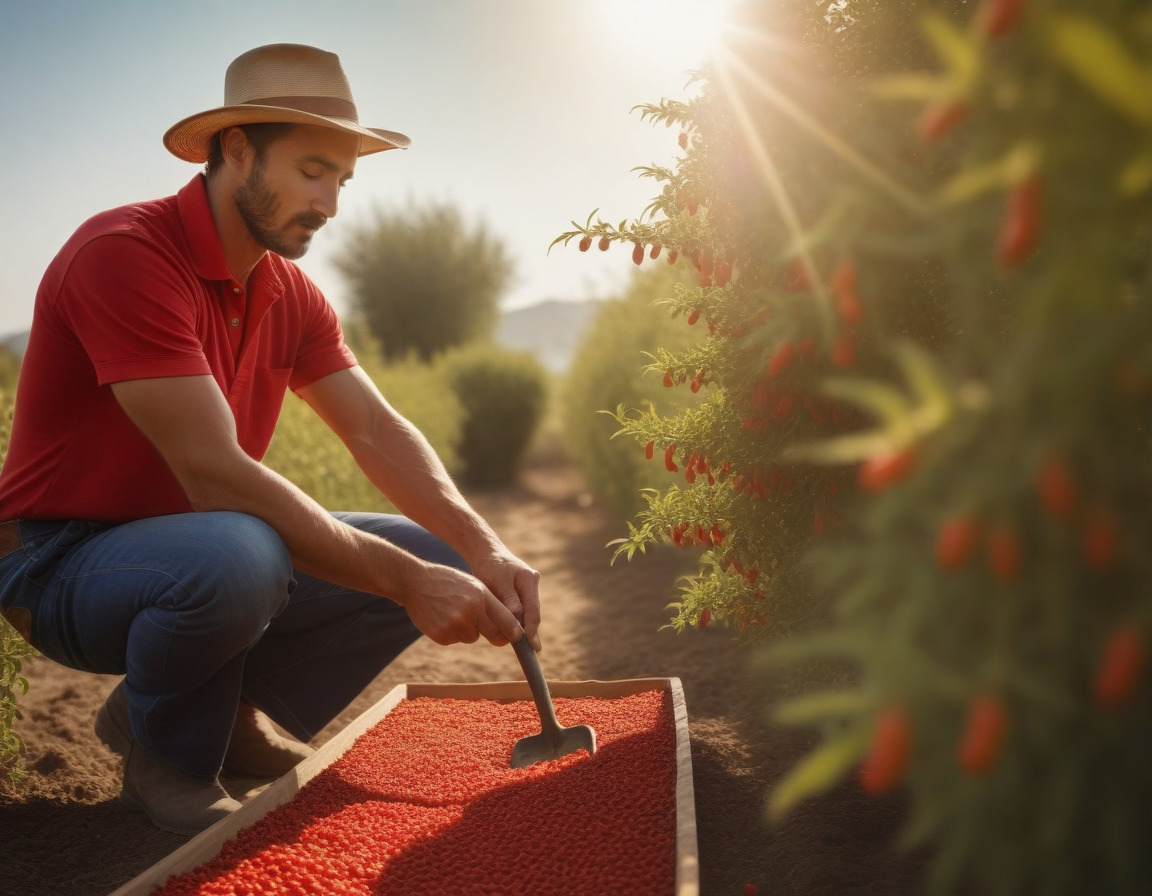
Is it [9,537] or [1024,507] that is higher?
[1024,507]

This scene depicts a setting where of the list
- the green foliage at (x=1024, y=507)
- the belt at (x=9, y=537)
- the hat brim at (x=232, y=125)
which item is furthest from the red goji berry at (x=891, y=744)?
the belt at (x=9, y=537)

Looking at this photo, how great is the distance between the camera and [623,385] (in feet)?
25.2

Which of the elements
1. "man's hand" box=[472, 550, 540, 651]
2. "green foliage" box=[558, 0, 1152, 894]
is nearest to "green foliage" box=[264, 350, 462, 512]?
"man's hand" box=[472, 550, 540, 651]

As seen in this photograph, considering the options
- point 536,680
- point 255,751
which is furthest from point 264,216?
point 255,751

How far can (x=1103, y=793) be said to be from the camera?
0.94 meters

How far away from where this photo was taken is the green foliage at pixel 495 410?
13188mm

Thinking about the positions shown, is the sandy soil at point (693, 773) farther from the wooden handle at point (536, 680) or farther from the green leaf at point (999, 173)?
the green leaf at point (999, 173)

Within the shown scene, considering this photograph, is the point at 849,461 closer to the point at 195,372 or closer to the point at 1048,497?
the point at 1048,497

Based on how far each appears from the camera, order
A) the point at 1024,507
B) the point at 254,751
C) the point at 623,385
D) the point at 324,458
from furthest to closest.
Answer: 1. the point at 623,385
2. the point at 324,458
3. the point at 254,751
4. the point at 1024,507

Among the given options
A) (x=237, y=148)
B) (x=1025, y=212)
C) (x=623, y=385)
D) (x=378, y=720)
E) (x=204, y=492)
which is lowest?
(x=378, y=720)

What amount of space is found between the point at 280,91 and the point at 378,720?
208 centimetres

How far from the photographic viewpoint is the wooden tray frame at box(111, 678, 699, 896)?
195cm

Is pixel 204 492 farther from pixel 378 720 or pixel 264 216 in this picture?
pixel 378 720

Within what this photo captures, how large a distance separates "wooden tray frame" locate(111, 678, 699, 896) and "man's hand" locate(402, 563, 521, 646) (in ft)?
1.89
